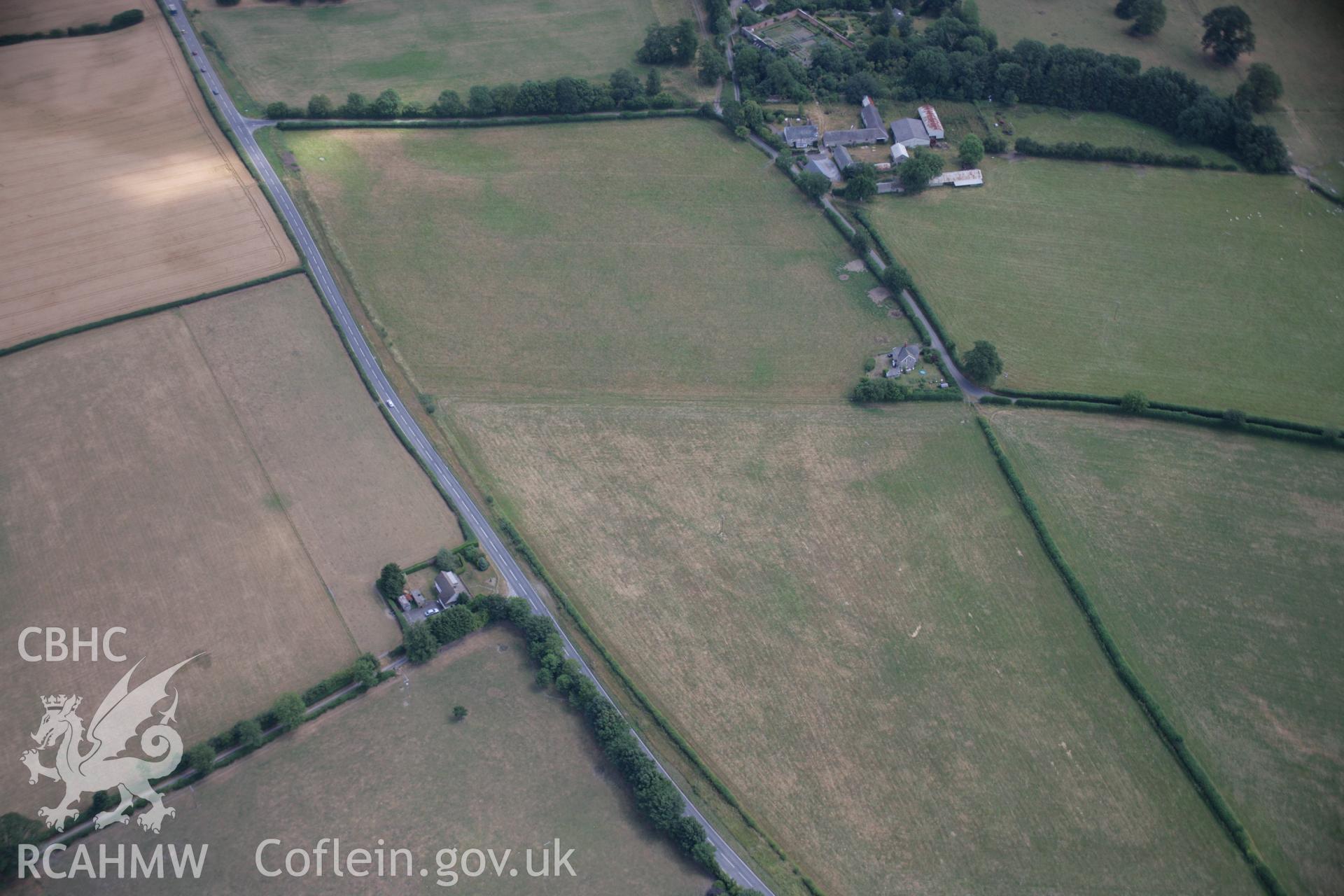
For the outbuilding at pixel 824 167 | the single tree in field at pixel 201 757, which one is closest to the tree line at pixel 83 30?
the outbuilding at pixel 824 167

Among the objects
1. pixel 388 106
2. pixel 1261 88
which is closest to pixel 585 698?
pixel 388 106

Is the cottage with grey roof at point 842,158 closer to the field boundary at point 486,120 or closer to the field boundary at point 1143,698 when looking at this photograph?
the field boundary at point 486,120

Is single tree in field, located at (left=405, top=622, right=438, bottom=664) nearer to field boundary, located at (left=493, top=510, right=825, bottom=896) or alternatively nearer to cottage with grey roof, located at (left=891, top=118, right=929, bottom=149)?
field boundary, located at (left=493, top=510, right=825, bottom=896)

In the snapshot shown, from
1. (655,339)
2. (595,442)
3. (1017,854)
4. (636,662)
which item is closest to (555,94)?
(655,339)

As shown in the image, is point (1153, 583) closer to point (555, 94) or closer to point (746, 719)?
point (746, 719)

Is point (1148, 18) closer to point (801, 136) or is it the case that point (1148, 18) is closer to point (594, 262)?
point (801, 136)

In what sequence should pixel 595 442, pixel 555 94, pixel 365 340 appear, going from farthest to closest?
pixel 555 94 < pixel 365 340 < pixel 595 442
